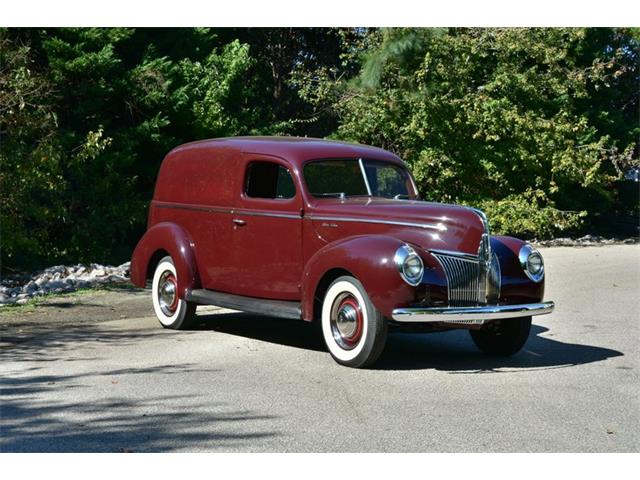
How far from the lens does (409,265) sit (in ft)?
26.9

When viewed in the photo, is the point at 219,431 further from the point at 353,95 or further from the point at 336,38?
the point at 336,38

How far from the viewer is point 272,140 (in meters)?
10.2

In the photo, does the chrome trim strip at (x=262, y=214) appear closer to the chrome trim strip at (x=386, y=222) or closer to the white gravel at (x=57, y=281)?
the chrome trim strip at (x=386, y=222)

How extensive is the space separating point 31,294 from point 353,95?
42.5ft

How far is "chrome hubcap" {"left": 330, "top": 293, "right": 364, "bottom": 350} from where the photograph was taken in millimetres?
8477

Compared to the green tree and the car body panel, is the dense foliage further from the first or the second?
the car body panel

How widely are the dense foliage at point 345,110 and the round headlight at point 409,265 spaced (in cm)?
1166

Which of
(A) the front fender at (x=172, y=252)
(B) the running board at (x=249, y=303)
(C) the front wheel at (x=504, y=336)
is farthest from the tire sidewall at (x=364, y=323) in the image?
(A) the front fender at (x=172, y=252)

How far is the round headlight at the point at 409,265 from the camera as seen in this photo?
320 inches

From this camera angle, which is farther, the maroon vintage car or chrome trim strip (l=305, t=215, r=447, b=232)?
chrome trim strip (l=305, t=215, r=447, b=232)

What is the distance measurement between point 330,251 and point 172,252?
259cm

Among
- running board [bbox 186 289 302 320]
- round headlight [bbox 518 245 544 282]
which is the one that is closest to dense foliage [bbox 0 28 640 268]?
running board [bbox 186 289 302 320]

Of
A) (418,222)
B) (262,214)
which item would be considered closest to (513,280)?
(418,222)

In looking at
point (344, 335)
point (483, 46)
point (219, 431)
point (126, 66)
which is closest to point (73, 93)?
point (126, 66)
